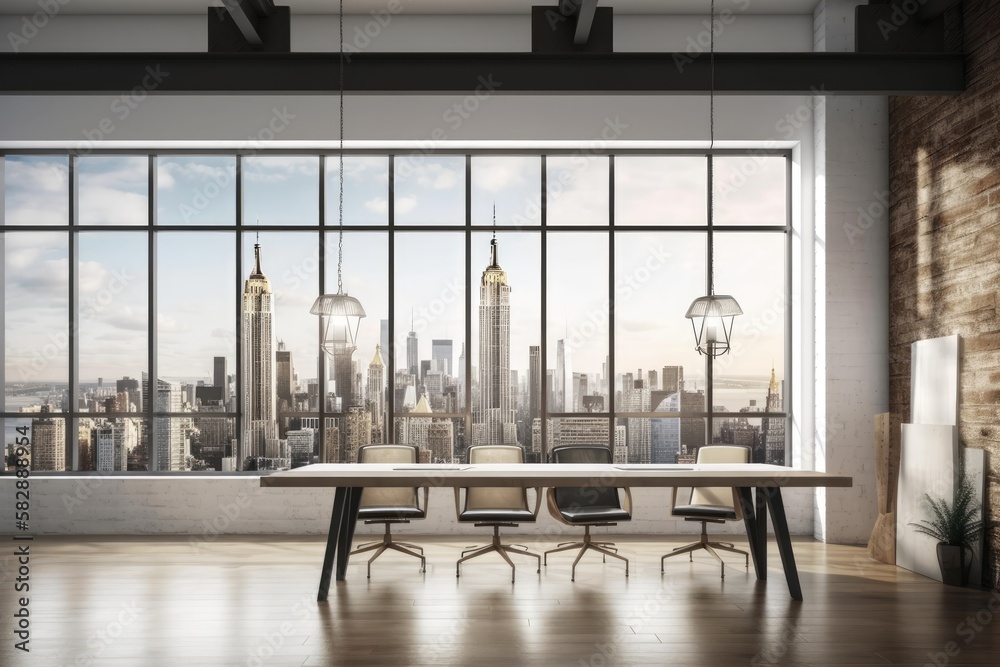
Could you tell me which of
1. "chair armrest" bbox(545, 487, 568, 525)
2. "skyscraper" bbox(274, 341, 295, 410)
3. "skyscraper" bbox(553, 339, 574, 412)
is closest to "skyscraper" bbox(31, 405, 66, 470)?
"skyscraper" bbox(274, 341, 295, 410)

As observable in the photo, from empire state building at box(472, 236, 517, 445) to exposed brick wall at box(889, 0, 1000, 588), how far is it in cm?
345

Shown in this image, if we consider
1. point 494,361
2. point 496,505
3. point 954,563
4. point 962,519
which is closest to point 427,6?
point 494,361

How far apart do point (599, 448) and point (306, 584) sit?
243 cm

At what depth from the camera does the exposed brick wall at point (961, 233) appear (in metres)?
5.73

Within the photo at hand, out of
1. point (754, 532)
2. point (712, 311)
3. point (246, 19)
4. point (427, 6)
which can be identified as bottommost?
point (754, 532)

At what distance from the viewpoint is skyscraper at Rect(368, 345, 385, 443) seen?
7.92 metres

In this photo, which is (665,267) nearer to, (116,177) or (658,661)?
(658,661)

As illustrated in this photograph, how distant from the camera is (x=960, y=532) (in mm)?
5805

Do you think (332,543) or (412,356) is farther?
(412,356)

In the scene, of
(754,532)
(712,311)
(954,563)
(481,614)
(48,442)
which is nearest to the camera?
(481,614)

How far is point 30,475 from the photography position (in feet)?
25.7

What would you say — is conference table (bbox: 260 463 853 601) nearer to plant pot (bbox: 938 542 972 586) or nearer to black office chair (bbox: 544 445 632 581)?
black office chair (bbox: 544 445 632 581)

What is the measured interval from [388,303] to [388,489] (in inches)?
83.0

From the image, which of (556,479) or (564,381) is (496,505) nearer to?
(556,479)
